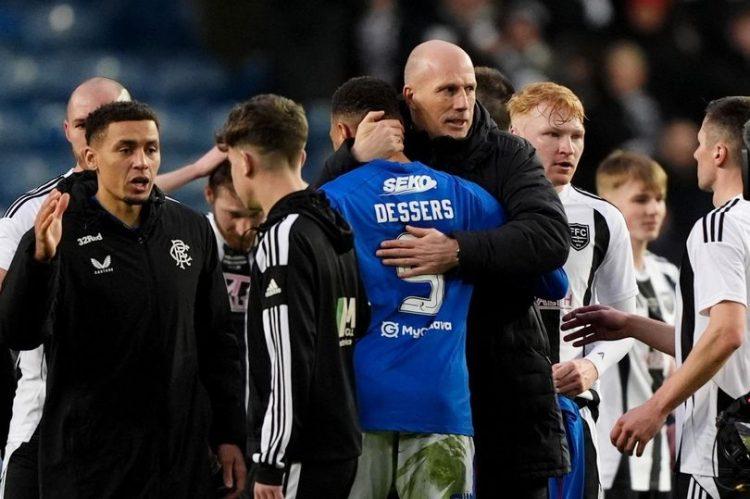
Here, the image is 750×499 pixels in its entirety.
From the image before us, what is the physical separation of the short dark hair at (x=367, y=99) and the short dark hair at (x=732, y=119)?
3.68 ft

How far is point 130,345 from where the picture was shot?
4.54 meters

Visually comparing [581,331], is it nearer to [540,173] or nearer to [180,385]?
[540,173]

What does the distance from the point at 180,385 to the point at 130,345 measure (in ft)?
A: 0.75

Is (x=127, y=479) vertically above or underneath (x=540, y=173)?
underneath

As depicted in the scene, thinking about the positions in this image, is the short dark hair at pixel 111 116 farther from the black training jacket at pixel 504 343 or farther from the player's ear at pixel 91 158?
the black training jacket at pixel 504 343

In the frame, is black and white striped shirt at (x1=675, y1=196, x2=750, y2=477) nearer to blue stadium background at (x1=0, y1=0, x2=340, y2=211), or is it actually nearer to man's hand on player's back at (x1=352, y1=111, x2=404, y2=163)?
man's hand on player's back at (x1=352, y1=111, x2=404, y2=163)

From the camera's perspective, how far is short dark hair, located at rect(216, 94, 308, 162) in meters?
4.20

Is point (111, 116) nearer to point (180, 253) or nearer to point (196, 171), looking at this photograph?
point (180, 253)

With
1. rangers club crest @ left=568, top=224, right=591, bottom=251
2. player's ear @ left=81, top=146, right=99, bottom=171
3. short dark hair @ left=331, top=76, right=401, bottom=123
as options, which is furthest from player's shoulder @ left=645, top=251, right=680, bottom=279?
player's ear @ left=81, top=146, right=99, bottom=171

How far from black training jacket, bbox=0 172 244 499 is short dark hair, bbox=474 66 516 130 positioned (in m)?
1.40

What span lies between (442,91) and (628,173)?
2999 mm

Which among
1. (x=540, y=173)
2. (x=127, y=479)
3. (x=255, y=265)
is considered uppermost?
(x=540, y=173)

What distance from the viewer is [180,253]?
4.71 m

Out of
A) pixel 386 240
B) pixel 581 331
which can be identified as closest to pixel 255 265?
pixel 386 240
